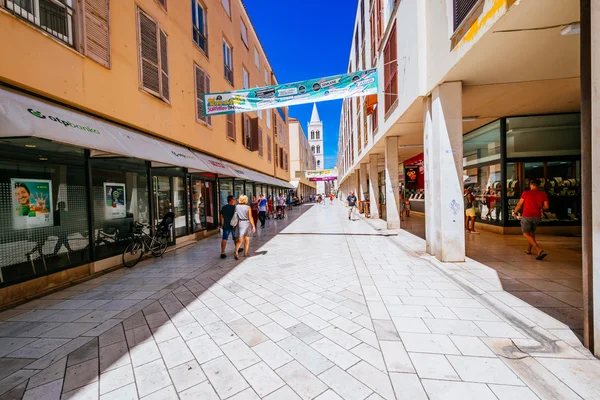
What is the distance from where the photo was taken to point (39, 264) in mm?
4969

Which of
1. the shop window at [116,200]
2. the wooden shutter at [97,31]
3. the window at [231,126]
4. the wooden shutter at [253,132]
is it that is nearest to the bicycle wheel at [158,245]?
the shop window at [116,200]

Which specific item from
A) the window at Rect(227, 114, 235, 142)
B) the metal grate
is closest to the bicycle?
the window at Rect(227, 114, 235, 142)

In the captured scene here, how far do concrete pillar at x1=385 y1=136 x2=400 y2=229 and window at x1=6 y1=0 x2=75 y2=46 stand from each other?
1026cm

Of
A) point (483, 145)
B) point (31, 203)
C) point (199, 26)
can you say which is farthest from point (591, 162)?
point (199, 26)

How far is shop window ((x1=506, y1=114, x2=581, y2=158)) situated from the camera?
9094 millimetres

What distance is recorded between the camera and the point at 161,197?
8641 mm

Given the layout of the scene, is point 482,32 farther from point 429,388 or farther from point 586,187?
point 429,388

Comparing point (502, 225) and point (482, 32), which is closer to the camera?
point (482, 32)

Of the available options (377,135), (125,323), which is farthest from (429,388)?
(377,135)

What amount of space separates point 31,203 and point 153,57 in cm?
512

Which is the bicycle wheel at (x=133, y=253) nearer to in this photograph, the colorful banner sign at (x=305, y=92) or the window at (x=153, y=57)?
the window at (x=153, y=57)

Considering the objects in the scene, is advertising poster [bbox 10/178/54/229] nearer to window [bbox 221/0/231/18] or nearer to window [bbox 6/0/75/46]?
window [bbox 6/0/75/46]

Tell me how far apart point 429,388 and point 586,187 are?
2.40 m

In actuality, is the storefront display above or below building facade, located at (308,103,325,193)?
below
